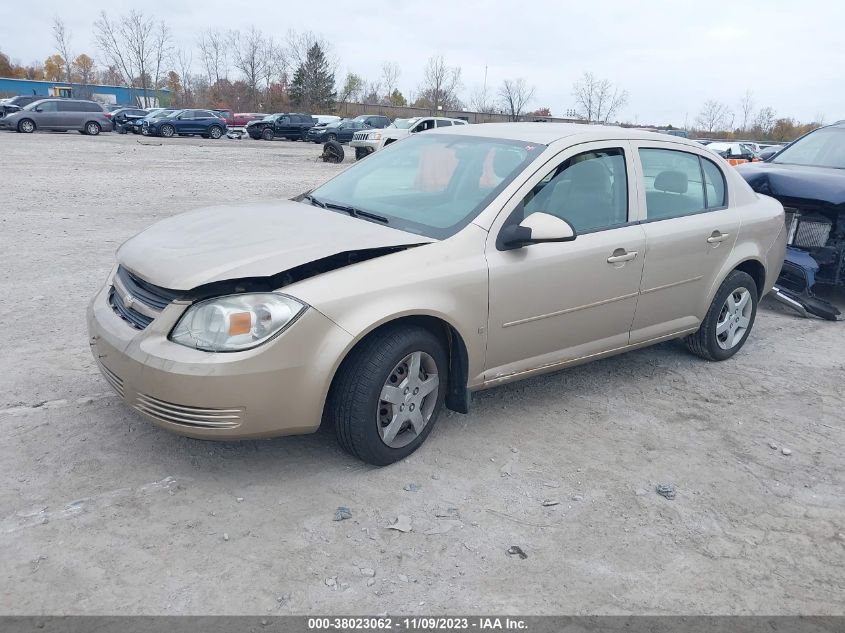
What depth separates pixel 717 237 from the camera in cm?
497

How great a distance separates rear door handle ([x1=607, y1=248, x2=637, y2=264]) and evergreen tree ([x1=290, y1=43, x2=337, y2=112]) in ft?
223

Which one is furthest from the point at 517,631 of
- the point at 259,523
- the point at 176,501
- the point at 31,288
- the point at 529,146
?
the point at 31,288

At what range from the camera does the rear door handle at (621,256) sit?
4281mm

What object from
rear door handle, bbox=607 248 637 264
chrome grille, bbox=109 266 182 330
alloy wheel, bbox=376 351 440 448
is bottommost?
alloy wheel, bbox=376 351 440 448

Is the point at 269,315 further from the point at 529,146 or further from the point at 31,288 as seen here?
the point at 31,288

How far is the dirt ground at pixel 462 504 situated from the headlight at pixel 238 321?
0.72 metres

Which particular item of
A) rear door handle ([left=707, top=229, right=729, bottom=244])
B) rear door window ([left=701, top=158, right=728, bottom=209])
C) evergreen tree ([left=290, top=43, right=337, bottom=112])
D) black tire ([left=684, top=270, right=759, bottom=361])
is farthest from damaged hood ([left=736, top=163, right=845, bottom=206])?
evergreen tree ([left=290, top=43, right=337, bottom=112])

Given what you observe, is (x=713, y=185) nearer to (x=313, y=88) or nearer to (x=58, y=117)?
(x=58, y=117)

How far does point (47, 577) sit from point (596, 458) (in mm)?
2618

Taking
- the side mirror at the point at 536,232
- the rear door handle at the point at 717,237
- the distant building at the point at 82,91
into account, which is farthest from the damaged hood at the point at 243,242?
the distant building at the point at 82,91

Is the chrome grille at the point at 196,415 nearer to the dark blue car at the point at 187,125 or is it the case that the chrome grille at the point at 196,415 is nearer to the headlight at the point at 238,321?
the headlight at the point at 238,321

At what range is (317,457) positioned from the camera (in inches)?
145

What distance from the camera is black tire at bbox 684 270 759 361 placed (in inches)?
204

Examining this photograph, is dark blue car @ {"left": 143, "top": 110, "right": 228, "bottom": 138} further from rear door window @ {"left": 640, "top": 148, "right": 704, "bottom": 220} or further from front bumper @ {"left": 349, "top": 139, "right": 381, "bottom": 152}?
rear door window @ {"left": 640, "top": 148, "right": 704, "bottom": 220}
